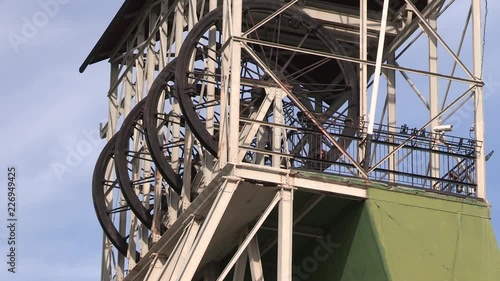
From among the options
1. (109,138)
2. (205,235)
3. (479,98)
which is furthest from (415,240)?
(109,138)

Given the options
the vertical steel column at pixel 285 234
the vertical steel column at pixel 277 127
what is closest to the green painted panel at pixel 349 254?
the vertical steel column at pixel 285 234

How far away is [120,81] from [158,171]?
6.43 m

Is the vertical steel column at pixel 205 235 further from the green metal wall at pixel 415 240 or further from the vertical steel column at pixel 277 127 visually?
the green metal wall at pixel 415 240

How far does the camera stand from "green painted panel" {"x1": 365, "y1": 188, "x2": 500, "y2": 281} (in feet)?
101

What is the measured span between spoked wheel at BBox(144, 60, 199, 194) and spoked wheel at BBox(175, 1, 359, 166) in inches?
26.2

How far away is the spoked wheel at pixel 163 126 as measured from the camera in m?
35.8

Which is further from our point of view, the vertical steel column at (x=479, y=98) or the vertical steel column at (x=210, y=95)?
the vertical steel column at (x=210, y=95)

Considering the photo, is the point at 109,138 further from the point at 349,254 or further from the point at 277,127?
the point at 349,254

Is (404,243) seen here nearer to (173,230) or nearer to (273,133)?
(273,133)

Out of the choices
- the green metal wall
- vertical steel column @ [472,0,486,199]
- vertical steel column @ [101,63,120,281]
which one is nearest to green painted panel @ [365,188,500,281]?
the green metal wall

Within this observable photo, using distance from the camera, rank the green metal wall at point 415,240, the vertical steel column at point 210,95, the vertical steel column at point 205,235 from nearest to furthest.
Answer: the green metal wall at point 415,240
the vertical steel column at point 205,235
the vertical steel column at point 210,95

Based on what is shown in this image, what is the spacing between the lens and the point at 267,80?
109 ft

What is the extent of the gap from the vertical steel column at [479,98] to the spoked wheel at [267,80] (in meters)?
2.36

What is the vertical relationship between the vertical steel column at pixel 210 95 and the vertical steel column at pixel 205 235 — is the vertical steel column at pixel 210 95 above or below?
above
